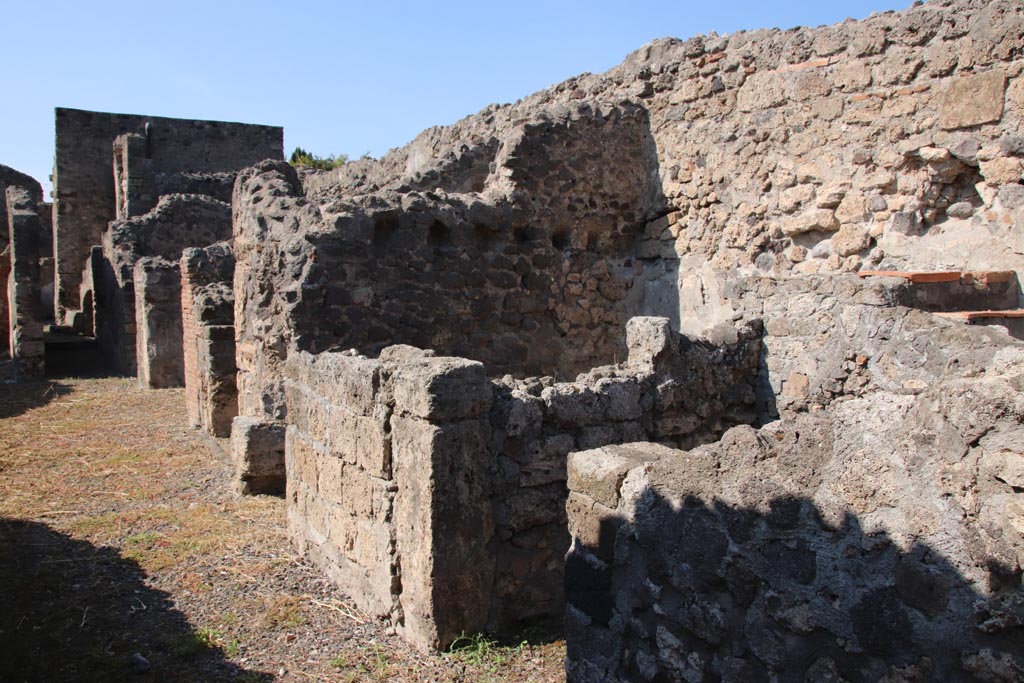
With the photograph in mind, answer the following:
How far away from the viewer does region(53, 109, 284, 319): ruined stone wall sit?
71.6 ft

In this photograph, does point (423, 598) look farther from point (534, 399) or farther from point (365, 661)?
point (534, 399)

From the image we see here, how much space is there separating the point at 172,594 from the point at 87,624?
53 cm

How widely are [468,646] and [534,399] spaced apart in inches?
51.3

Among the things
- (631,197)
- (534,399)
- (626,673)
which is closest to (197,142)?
(631,197)

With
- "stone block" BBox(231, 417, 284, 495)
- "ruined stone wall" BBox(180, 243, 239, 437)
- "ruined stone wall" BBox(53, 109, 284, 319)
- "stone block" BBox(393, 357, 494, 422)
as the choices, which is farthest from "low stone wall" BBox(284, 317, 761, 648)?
"ruined stone wall" BBox(53, 109, 284, 319)

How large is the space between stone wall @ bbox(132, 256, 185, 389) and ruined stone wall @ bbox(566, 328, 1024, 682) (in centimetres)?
1169

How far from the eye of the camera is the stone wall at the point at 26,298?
14562mm

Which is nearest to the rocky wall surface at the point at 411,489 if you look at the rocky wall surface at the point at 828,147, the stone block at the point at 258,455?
the stone block at the point at 258,455

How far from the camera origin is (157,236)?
15773 mm

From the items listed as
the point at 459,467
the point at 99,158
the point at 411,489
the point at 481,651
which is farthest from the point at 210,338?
the point at 99,158

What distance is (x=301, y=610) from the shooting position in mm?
4574

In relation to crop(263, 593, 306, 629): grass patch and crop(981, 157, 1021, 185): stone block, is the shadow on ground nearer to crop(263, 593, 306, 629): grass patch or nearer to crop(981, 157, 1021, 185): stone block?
crop(263, 593, 306, 629): grass patch

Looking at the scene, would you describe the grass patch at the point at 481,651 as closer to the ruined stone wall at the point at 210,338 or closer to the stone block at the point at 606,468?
the stone block at the point at 606,468

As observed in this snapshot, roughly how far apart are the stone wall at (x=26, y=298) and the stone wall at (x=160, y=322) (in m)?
3.24
